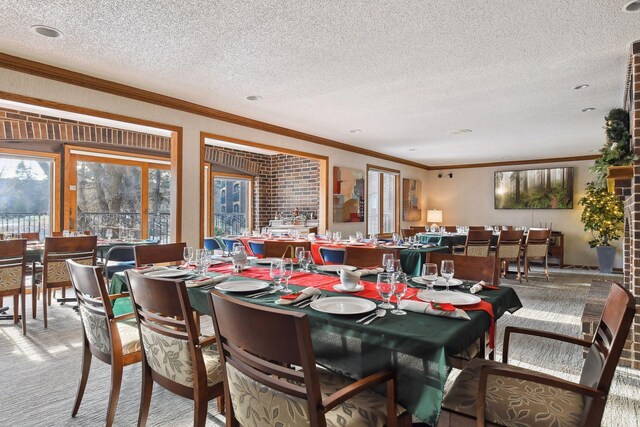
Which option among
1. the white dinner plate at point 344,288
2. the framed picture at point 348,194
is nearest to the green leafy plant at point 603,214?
the framed picture at point 348,194

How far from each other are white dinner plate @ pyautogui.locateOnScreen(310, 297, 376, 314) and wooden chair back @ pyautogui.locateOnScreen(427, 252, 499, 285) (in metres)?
0.84

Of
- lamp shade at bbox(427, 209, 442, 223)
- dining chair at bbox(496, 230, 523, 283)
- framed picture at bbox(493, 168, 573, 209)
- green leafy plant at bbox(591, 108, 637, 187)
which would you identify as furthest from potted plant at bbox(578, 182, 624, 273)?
green leafy plant at bbox(591, 108, 637, 187)

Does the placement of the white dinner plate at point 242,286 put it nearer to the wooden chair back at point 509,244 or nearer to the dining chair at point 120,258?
the dining chair at point 120,258

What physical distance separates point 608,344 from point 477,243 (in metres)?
4.25

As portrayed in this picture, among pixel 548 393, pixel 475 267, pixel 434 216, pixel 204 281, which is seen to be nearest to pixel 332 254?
pixel 475 267

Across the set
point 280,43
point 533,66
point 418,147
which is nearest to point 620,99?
point 533,66

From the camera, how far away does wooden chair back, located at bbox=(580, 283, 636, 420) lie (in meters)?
1.20

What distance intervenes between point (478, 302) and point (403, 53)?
6.77 ft

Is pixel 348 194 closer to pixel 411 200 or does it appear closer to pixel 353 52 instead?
pixel 411 200

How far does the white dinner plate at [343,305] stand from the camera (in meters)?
1.51

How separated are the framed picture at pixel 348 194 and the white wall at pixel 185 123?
15cm

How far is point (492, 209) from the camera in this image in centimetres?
899

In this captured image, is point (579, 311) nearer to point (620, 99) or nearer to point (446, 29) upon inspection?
point (620, 99)

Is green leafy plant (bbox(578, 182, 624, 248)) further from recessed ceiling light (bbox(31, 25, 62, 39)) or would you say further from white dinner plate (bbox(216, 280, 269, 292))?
recessed ceiling light (bbox(31, 25, 62, 39))
